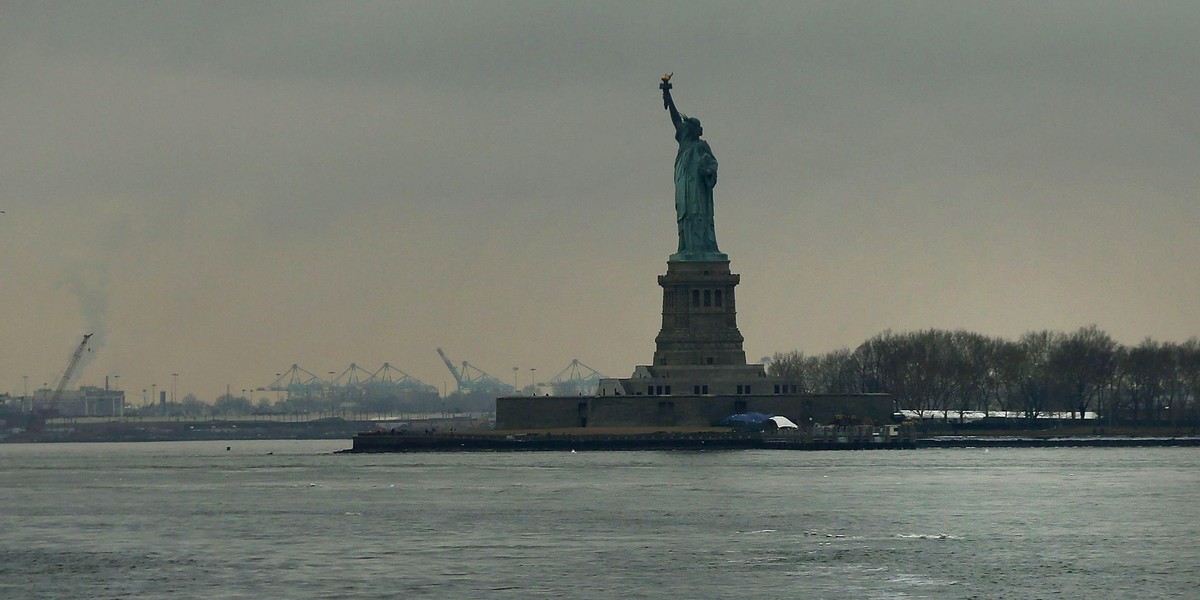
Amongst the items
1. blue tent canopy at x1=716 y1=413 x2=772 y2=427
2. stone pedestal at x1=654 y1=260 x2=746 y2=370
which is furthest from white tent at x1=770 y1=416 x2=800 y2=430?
stone pedestal at x1=654 y1=260 x2=746 y2=370

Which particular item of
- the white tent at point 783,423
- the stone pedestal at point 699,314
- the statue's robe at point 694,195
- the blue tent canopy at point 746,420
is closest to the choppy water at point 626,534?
the blue tent canopy at point 746,420

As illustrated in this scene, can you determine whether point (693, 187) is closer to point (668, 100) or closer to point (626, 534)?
point (668, 100)

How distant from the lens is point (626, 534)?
8600 centimetres

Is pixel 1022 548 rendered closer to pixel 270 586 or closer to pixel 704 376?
pixel 270 586

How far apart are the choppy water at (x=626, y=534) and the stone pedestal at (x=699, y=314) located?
37.5 metres

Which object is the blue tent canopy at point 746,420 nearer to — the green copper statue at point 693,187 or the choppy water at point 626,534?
the green copper statue at point 693,187

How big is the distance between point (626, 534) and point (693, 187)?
96207 millimetres

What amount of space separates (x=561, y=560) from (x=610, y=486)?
42366 millimetres

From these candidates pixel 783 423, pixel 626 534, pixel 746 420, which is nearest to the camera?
pixel 626 534

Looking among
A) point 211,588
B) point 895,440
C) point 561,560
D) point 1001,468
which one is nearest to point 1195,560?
point 561,560

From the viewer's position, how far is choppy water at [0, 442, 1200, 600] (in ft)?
228

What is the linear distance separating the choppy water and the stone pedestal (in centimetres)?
3754

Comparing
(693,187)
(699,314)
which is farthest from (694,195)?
(699,314)

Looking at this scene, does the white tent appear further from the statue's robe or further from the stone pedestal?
the statue's robe
